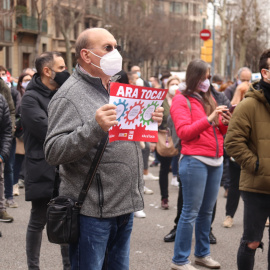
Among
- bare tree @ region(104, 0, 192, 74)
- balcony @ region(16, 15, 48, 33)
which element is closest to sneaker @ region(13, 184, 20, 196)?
balcony @ region(16, 15, 48, 33)

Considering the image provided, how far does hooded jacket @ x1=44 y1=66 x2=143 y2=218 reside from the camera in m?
3.21

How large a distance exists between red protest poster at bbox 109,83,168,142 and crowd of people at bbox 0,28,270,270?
0.21ft

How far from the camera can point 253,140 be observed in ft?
14.2

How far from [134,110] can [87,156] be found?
A: 1.21 ft

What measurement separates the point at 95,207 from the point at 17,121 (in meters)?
5.91

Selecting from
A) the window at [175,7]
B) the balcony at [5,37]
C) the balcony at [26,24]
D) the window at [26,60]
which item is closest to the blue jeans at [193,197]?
the balcony at [5,37]

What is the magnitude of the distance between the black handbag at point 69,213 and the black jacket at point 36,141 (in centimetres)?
147

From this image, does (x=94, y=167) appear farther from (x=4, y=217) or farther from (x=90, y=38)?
(x=4, y=217)

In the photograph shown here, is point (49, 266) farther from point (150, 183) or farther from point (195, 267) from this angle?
point (150, 183)

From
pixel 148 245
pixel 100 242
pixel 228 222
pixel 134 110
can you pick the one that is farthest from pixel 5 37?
pixel 100 242

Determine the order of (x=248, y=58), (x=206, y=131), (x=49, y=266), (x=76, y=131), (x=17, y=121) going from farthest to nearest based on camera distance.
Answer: (x=248, y=58)
(x=17, y=121)
(x=49, y=266)
(x=206, y=131)
(x=76, y=131)

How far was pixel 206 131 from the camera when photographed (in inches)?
212

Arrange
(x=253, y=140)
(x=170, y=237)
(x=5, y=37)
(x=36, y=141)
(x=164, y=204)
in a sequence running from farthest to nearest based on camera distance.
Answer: (x=5, y=37) → (x=164, y=204) → (x=170, y=237) → (x=36, y=141) → (x=253, y=140)

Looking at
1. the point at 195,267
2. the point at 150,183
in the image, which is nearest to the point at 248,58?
the point at 150,183
